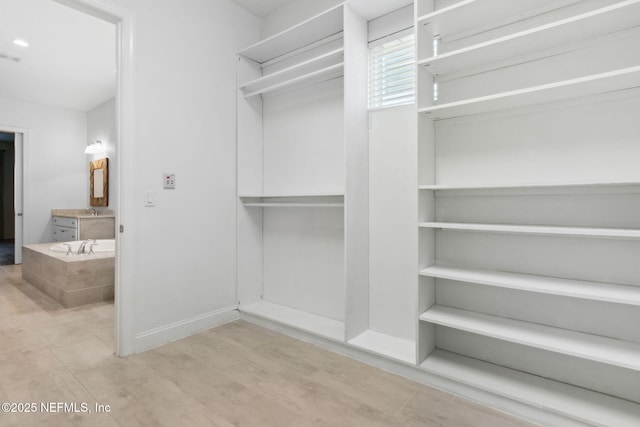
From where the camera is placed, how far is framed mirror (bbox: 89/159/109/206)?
571 centimetres

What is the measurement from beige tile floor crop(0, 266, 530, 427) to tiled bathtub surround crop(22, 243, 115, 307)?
2.34 ft

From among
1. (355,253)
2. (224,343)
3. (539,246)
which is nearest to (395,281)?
(355,253)

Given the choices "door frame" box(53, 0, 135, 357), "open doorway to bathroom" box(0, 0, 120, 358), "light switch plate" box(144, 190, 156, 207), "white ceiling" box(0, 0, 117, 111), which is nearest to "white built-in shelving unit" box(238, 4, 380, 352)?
"light switch plate" box(144, 190, 156, 207)

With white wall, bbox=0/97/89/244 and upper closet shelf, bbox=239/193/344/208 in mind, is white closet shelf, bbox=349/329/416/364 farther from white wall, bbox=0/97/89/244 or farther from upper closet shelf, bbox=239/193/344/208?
white wall, bbox=0/97/89/244

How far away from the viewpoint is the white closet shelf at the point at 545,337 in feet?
4.60

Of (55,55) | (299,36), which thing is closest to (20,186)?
(55,55)

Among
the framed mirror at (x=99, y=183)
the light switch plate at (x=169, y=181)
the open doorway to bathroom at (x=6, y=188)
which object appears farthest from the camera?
the open doorway to bathroom at (x=6, y=188)

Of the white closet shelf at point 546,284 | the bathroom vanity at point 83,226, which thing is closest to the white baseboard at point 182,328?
the white closet shelf at point 546,284

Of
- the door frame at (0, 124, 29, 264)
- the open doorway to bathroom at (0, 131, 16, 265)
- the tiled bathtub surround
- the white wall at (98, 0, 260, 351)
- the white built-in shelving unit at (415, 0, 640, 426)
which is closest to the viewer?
the white built-in shelving unit at (415, 0, 640, 426)

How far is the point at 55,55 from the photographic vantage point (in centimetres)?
392

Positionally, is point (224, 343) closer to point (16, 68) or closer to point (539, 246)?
point (539, 246)

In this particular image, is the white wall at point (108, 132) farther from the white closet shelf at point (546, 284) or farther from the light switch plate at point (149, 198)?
the white closet shelf at point (546, 284)

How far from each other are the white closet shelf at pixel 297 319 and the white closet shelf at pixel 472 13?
207 cm

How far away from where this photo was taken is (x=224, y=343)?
2.43m
